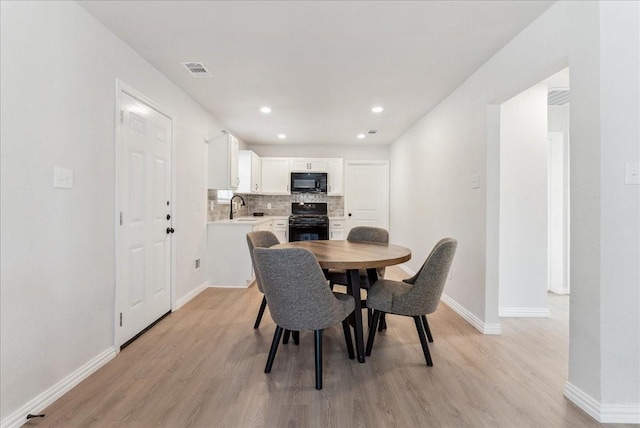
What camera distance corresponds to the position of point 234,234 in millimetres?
4215

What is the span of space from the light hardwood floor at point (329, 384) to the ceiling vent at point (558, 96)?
2474 mm

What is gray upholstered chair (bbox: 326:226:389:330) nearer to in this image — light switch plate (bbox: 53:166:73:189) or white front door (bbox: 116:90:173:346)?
white front door (bbox: 116:90:173:346)

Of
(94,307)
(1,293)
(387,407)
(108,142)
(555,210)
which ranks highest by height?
(108,142)

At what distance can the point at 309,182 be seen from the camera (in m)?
6.02

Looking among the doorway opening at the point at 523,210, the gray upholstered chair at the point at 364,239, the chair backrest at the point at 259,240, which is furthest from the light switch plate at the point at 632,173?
the chair backrest at the point at 259,240

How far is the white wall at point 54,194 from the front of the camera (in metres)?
1.53

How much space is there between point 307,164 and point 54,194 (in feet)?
14.9

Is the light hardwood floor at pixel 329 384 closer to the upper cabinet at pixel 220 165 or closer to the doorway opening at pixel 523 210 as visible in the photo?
the doorway opening at pixel 523 210

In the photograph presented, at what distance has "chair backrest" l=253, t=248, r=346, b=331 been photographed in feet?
5.80

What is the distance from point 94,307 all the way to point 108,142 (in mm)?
1149

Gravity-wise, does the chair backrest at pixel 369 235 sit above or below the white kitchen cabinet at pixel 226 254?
above

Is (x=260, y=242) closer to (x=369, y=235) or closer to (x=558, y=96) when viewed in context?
(x=369, y=235)

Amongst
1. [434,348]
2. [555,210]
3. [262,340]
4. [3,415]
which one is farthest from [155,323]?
[555,210]

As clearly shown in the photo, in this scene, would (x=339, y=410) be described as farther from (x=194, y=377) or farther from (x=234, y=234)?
(x=234, y=234)
